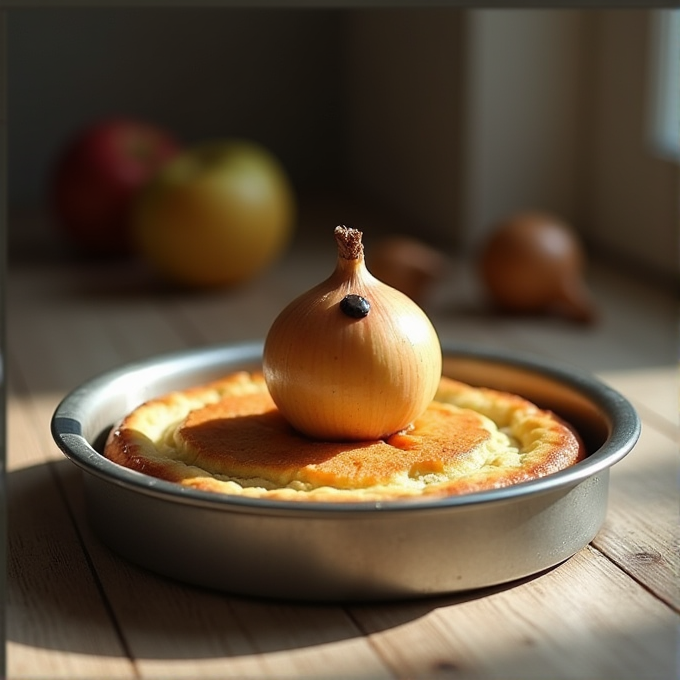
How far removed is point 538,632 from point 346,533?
0.12 metres

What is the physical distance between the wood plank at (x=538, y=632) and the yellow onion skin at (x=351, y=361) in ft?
0.43

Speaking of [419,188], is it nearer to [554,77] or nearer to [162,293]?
[554,77]

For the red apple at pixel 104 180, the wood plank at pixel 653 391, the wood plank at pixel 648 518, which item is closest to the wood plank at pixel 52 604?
the wood plank at pixel 648 518

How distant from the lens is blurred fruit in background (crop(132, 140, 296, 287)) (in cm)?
152

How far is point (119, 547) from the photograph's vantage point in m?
0.76

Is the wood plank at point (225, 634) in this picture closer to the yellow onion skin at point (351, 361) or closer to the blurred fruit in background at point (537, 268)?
the yellow onion skin at point (351, 361)

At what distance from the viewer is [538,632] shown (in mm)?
666

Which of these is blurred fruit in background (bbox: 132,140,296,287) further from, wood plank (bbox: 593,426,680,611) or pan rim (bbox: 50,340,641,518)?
wood plank (bbox: 593,426,680,611)

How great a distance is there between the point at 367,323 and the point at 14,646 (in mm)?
287

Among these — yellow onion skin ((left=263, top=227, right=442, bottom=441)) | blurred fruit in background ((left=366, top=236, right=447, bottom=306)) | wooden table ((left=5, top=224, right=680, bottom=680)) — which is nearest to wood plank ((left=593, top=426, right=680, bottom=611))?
wooden table ((left=5, top=224, right=680, bottom=680))

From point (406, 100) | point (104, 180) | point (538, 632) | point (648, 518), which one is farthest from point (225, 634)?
point (406, 100)

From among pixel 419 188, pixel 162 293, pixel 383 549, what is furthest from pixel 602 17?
pixel 383 549

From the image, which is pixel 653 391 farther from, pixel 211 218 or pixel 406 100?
pixel 406 100

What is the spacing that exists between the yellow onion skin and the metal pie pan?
0.11 meters
